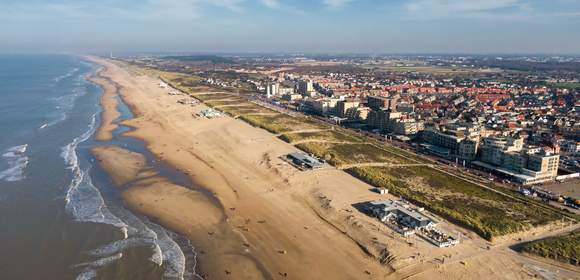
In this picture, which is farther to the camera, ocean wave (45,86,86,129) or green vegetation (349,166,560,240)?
ocean wave (45,86,86,129)

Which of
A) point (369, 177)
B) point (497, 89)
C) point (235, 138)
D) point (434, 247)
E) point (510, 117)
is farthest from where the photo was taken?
point (497, 89)

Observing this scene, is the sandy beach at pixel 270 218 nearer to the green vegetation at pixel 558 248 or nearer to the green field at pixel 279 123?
the green vegetation at pixel 558 248

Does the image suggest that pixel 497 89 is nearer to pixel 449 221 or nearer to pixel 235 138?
pixel 235 138

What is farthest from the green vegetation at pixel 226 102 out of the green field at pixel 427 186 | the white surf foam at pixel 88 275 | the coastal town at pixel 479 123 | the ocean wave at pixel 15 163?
the white surf foam at pixel 88 275

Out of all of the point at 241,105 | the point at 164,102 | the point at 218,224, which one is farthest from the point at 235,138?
the point at 164,102

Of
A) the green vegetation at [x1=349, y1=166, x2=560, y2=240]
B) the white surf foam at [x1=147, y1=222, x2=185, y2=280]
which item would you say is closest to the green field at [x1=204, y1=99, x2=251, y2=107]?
the green vegetation at [x1=349, y1=166, x2=560, y2=240]

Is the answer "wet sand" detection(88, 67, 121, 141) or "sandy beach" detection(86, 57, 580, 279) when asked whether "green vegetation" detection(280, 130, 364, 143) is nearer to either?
"sandy beach" detection(86, 57, 580, 279)
